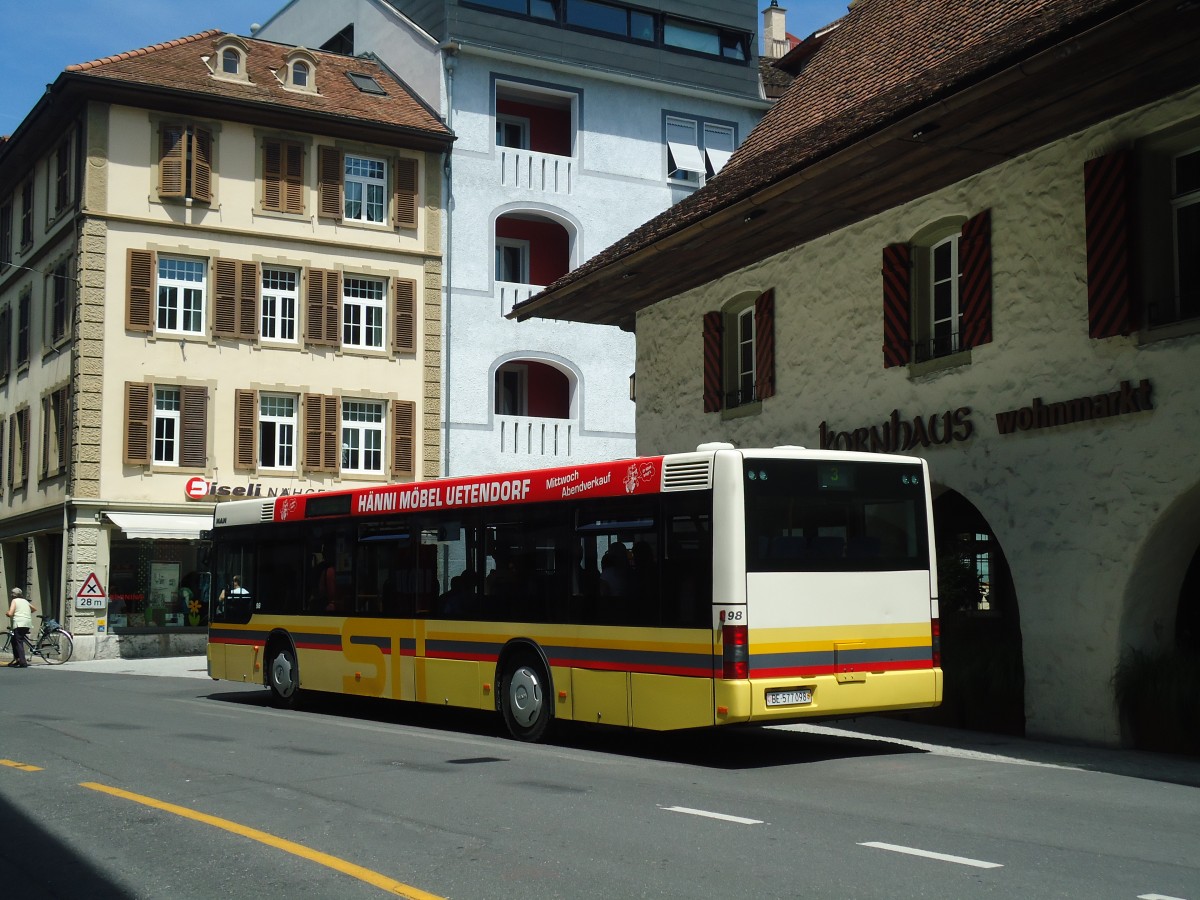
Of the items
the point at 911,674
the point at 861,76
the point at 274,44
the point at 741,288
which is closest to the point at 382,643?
the point at 911,674

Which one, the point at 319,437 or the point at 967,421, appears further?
the point at 319,437

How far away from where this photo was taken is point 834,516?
498 inches

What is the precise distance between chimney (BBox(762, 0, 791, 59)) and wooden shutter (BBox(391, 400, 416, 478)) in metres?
18.7

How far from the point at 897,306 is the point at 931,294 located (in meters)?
0.42

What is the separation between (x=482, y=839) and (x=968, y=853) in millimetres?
2638

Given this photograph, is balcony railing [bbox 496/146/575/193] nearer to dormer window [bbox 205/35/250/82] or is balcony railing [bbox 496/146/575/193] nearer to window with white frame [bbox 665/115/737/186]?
window with white frame [bbox 665/115/737/186]

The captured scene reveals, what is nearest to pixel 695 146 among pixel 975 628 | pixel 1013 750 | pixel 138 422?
pixel 138 422

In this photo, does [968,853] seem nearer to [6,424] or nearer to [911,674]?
[911,674]

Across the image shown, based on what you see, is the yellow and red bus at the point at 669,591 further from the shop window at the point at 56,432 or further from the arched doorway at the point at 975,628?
the shop window at the point at 56,432

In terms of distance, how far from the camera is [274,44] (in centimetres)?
3853

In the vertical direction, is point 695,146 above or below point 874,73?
above

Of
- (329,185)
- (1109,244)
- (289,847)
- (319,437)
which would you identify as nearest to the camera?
(289,847)

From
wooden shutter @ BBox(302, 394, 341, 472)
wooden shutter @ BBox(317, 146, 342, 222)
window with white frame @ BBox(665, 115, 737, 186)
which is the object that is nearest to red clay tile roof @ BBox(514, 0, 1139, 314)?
wooden shutter @ BBox(302, 394, 341, 472)

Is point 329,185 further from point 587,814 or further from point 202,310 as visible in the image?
point 587,814
